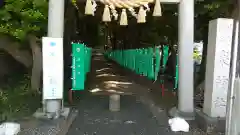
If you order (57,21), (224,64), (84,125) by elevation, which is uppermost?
(57,21)

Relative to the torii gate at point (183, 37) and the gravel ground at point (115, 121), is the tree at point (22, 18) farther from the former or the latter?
the gravel ground at point (115, 121)

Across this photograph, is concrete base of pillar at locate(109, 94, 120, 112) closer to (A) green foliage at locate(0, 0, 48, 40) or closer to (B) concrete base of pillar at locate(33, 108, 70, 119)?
(B) concrete base of pillar at locate(33, 108, 70, 119)

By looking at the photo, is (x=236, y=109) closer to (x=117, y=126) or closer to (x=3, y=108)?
(x=117, y=126)

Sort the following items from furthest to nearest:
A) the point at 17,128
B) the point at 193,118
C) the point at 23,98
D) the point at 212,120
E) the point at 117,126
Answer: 1. the point at 23,98
2. the point at 193,118
3. the point at 117,126
4. the point at 212,120
5. the point at 17,128

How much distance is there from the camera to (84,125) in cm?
823

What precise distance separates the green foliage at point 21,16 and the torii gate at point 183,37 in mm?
1331

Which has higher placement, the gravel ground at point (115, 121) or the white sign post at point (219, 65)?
the white sign post at point (219, 65)

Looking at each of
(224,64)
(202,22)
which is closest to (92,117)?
(224,64)

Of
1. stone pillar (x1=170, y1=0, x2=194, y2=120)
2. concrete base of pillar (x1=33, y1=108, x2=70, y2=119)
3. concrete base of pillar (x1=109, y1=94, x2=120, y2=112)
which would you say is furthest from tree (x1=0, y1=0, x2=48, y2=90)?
stone pillar (x1=170, y1=0, x2=194, y2=120)

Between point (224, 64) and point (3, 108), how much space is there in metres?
6.89

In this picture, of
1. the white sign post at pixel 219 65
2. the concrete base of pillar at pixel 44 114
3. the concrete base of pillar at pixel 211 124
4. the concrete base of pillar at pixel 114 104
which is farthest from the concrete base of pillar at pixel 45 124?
the white sign post at pixel 219 65

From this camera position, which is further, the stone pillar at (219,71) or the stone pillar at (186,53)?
the stone pillar at (186,53)

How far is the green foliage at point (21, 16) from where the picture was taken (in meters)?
9.99

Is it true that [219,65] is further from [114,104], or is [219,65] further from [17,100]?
[17,100]
